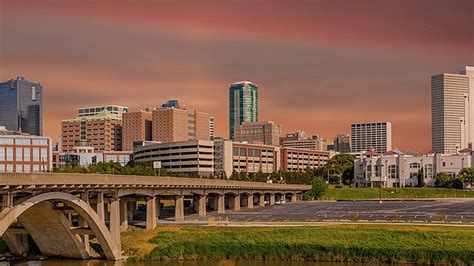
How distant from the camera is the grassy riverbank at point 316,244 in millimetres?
76250

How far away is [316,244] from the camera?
80125 millimetres

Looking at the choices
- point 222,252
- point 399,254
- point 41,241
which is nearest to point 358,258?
point 399,254

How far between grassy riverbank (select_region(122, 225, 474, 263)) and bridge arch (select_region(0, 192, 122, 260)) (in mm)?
2939

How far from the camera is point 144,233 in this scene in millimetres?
90250

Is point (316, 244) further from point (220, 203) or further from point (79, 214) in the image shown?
point (220, 203)

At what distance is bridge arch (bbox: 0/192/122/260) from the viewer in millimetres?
57875

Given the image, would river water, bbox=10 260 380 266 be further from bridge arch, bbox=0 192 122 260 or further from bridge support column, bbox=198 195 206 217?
bridge support column, bbox=198 195 206 217

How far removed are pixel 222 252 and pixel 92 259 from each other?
48.3ft

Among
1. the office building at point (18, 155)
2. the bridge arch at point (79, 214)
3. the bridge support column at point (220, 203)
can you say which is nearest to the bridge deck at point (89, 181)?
the bridge arch at point (79, 214)

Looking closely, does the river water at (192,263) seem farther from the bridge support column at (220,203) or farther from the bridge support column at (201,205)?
the bridge support column at (220,203)

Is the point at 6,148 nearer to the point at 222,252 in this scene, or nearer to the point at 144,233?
the point at 144,233

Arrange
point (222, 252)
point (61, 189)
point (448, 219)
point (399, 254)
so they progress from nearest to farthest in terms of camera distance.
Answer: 1. point (61, 189)
2. point (399, 254)
3. point (222, 252)
4. point (448, 219)

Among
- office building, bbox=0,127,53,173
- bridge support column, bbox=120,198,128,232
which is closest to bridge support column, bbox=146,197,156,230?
bridge support column, bbox=120,198,128,232

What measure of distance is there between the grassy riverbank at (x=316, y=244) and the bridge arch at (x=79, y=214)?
2.94 m
